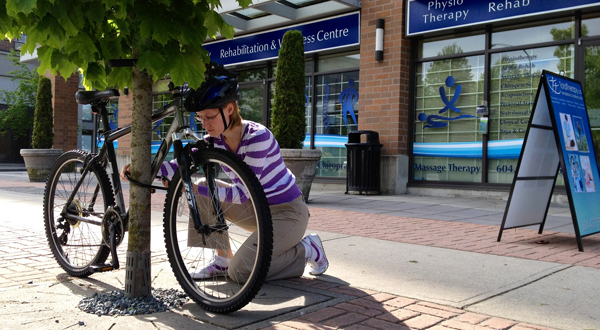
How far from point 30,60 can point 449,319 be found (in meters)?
19.6

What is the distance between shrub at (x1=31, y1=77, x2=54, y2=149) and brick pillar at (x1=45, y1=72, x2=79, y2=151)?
16.5 feet

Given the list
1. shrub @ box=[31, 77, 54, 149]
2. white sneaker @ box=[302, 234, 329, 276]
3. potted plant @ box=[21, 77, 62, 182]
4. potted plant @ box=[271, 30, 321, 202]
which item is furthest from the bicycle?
shrub @ box=[31, 77, 54, 149]

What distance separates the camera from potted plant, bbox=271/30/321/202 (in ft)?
29.6

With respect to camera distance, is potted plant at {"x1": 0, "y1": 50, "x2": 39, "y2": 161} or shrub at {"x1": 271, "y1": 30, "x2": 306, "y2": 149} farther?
potted plant at {"x1": 0, "y1": 50, "x2": 39, "y2": 161}

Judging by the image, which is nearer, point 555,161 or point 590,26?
point 555,161

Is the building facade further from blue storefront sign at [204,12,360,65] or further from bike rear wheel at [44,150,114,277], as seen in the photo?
bike rear wheel at [44,150,114,277]

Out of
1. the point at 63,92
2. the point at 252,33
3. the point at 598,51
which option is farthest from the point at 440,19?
the point at 63,92

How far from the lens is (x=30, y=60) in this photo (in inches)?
750

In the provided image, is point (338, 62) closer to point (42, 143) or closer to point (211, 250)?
point (42, 143)

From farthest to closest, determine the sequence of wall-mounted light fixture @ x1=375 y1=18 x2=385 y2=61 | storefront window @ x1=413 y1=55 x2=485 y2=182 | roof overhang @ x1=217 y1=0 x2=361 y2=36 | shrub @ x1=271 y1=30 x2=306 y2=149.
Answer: roof overhang @ x1=217 y1=0 x2=361 y2=36 < wall-mounted light fixture @ x1=375 y1=18 x2=385 y2=61 < storefront window @ x1=413 y1=55 x2=485 y2=182 < shrub @ x1=271 y1=30 x2=306 y2=149

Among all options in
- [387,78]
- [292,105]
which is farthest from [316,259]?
[387,78]

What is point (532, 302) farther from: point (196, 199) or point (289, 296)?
point (196, 199)

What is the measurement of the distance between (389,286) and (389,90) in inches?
314

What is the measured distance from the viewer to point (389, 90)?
1105 centimetres
